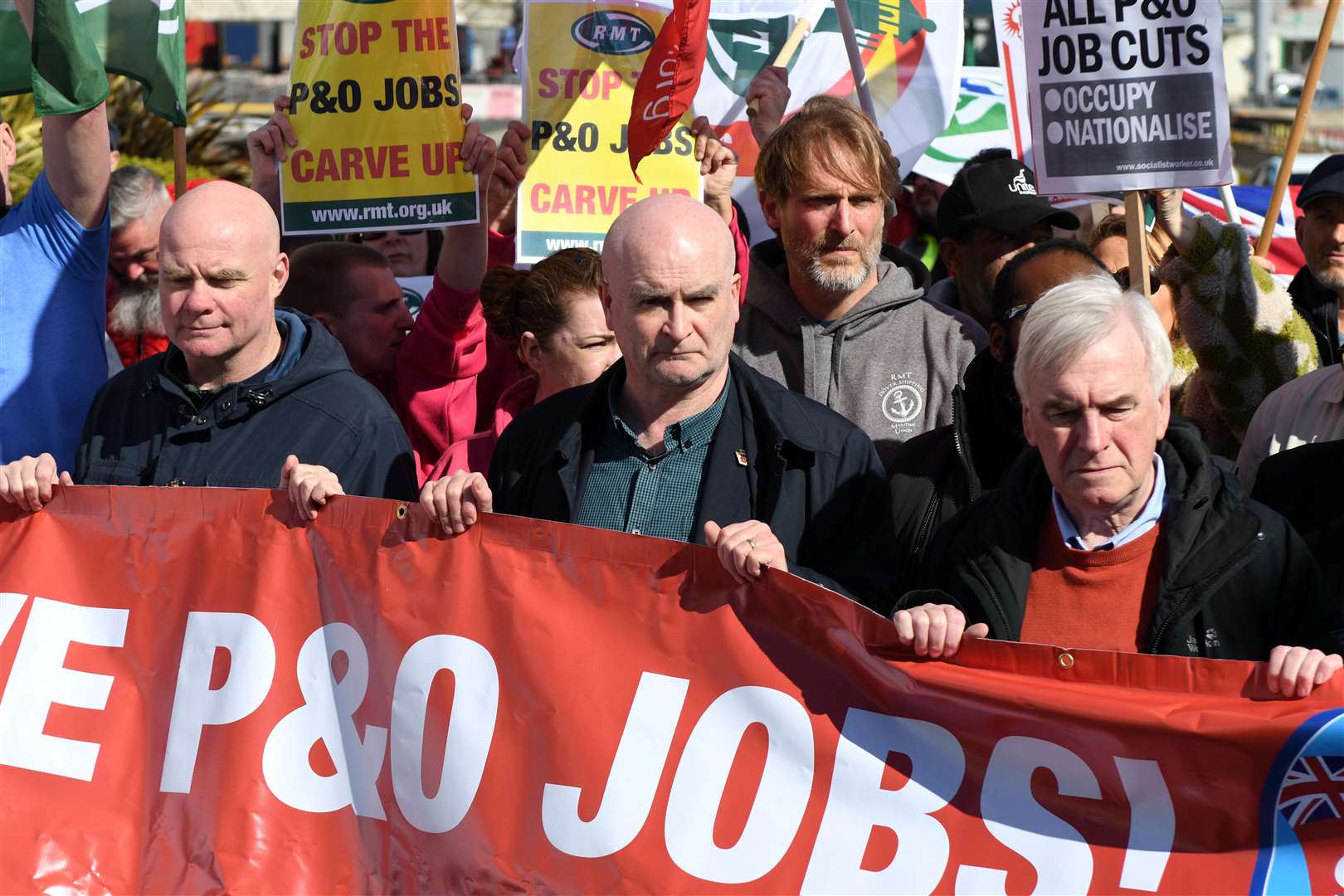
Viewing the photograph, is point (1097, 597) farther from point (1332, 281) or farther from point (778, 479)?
point (1332, 281)

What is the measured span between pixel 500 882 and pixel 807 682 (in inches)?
28.9

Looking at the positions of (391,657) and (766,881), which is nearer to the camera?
(766,881)

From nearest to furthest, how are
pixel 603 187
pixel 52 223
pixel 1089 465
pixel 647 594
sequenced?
pixel 1089 465 → pixel 647 594 → pixel 52 223 → pixel 603 187

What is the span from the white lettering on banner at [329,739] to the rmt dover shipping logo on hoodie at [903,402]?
1528 millimetres

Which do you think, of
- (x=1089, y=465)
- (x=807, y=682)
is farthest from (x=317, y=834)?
(x=1089, y=465)

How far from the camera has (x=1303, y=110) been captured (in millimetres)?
5383

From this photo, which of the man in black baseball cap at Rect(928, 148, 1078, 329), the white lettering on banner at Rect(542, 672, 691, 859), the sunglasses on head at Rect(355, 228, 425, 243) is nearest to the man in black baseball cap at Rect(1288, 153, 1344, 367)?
the man in black baseball cap at Rect(928, 148, 1078, 329)

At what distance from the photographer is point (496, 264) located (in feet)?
18.1

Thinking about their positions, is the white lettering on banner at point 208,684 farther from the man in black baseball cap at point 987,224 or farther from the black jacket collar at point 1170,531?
the man in black baseball cap at point 987,224

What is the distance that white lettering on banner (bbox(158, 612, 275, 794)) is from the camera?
3.82 m

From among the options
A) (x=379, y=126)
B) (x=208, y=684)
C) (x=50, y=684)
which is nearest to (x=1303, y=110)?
(x=379, y=126)

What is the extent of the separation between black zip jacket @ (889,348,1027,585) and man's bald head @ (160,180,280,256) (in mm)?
1589

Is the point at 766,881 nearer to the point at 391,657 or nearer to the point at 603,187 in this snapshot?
the point at 391,657

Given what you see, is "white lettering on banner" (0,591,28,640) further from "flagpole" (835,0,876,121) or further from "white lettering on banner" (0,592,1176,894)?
"flagpole" (835,0,876,121)
